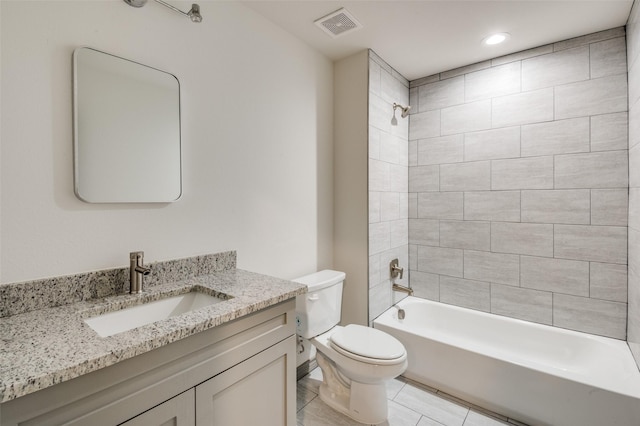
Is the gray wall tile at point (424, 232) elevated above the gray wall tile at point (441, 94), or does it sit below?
below

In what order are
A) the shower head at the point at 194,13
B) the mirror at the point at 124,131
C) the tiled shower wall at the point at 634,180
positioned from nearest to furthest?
the mirror at the point at 124,131 < the shower head at the point at 194,13 < the tiled shower wall at the point at 634,180

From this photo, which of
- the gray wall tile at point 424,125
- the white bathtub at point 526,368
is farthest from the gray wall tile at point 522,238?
the gray wall tile at point 424,125

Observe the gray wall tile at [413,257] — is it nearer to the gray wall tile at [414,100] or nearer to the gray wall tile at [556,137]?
the gray wall tile at [556,137]

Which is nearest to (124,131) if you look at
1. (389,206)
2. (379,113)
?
(379,113)

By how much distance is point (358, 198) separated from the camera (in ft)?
7.76

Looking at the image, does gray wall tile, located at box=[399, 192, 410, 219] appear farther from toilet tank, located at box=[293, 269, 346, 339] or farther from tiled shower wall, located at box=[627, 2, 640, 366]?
tiled shower wall, located at box=[627, 2, 640, 366]

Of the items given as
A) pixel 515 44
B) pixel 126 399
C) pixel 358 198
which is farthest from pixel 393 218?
pixel 126 399

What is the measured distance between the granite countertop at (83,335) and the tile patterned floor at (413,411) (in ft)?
3.39

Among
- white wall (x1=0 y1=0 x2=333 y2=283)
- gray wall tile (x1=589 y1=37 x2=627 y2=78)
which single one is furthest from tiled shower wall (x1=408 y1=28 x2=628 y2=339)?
white wall (x1=0 y1=0 x2=333 y2=283)

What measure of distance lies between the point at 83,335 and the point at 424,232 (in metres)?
2.58

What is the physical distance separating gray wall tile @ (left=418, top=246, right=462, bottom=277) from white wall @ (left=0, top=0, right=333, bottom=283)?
0.96m

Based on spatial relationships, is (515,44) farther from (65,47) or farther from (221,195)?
(65,47)

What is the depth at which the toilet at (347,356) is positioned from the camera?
1.67 meters

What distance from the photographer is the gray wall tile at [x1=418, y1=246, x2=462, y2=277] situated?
263 cm
